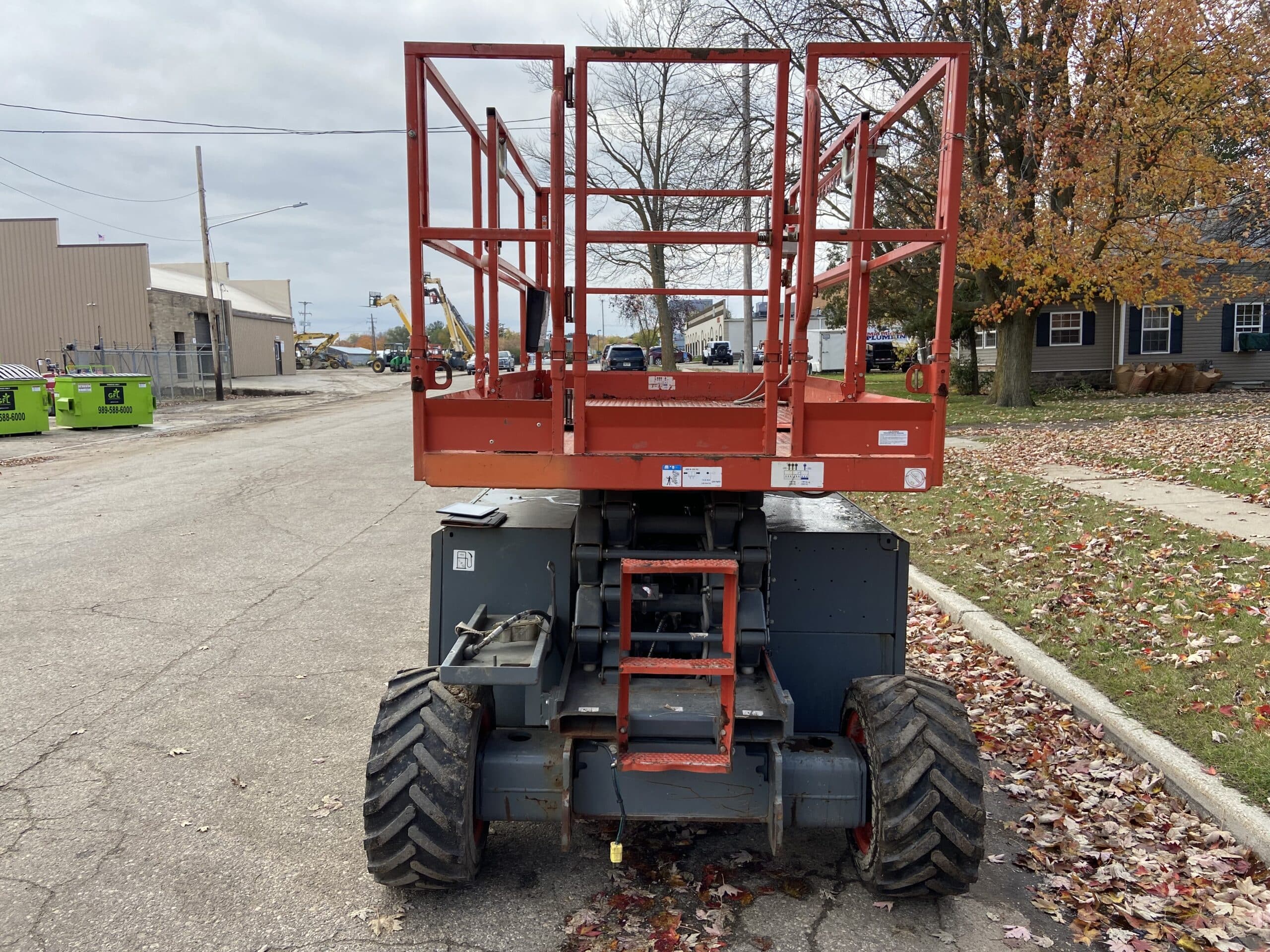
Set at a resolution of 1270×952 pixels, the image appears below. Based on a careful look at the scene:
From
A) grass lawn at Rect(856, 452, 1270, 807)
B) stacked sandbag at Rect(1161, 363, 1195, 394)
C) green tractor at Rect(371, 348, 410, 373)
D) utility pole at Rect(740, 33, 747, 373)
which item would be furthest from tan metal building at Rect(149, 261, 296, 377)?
grass lawn at Rect(856, 452, 1270, 807)

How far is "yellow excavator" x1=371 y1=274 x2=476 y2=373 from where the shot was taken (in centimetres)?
437

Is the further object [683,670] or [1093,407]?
[1093,407]

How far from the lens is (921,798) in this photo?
10.2 ft

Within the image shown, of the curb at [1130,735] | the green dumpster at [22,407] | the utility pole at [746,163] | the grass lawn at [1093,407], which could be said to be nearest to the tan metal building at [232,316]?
the green dumpster at [22,407]

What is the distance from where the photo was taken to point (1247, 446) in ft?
39.3

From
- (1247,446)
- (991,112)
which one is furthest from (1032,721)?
(991,112)

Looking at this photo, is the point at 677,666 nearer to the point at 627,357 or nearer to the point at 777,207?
the point at 777,207

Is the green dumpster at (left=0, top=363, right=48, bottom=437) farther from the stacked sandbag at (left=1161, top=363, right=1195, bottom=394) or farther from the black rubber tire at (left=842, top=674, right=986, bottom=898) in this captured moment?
the stacked sandbag at (left=1161, top=363, right=1195, bottom=394)

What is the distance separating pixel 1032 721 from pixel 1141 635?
1.28m

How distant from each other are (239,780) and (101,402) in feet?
67.6

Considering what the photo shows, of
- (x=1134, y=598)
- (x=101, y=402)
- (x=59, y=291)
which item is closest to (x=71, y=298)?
(x=59, y=291)

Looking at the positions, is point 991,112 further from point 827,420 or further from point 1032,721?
point 827,420

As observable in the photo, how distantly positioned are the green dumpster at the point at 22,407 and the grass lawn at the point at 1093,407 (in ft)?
55.3

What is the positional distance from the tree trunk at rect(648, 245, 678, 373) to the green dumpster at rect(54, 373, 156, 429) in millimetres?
13172
